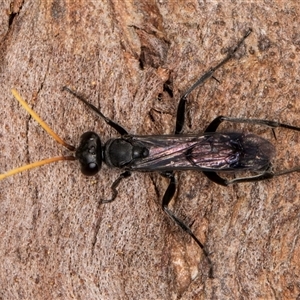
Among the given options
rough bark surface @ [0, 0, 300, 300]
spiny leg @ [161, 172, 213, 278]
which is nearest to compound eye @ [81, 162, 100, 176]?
rough bark surface @ [0, 0, 300, 300]

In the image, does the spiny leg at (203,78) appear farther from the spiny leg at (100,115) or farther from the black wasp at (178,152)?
the spiny leg at (100,115)

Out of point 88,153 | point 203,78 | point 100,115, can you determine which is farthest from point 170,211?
point 203,78

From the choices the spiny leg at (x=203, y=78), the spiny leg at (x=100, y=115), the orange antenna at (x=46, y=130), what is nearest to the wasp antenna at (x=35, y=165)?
the orange antenna at (x=46, y=130)

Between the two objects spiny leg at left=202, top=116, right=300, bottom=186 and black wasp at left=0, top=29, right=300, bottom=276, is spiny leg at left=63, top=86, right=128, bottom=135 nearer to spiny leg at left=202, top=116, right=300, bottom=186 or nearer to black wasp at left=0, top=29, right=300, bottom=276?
black wasp at left=0, top=29, right=300, bottom=276

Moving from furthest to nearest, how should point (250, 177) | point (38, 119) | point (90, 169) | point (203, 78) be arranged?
point (90, 169)
point (38, 119)
point (203, 78)
point (250, 177)

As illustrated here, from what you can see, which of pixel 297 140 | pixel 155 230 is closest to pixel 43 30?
pixel 155 230

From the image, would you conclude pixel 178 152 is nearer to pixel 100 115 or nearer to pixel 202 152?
pixel 202 152

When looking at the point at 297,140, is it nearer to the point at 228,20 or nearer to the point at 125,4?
the point at 228,20
